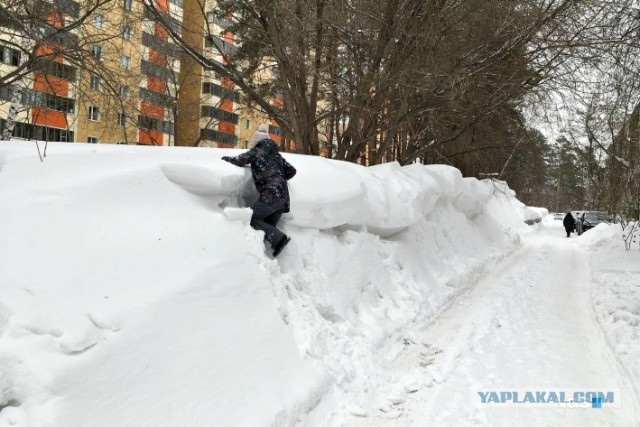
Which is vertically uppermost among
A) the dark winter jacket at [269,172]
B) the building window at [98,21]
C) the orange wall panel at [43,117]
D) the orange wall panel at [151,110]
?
the building window at [98,21]

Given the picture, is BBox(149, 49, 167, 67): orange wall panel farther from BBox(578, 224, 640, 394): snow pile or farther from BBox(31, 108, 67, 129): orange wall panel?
BBox(578, 224, 640, 394): snow pile

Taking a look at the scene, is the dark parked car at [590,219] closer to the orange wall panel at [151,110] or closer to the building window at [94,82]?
the orange wall panel at [151,110]

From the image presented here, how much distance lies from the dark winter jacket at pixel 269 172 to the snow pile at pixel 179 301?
0.64 ft

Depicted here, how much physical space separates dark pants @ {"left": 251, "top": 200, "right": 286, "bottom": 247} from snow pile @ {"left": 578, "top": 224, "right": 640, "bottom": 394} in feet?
11.6

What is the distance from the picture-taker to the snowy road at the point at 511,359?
3439 millimetres

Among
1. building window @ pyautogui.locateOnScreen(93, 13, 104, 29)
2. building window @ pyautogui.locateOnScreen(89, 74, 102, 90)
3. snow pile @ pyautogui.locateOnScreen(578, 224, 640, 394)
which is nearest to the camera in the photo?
snow pile @ pyautogui.locateOnScreen(578, 224, 640, 394)

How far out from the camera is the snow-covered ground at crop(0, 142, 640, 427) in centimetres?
258

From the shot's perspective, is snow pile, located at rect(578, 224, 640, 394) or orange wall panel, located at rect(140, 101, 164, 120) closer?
snow pile, located at rect(578, 224, 640, 394)

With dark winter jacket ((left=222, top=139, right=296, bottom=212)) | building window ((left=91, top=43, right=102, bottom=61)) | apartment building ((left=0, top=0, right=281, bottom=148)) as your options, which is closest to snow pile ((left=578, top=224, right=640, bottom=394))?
dark winter jacket ((left=222, top=139, right=296, bottom=212))

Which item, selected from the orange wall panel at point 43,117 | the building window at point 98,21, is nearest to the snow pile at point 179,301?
the orange wall panel at point 43,117

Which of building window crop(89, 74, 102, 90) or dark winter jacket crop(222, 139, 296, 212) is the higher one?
building window crop(89, 74, 102, 90)

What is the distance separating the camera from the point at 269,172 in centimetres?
476

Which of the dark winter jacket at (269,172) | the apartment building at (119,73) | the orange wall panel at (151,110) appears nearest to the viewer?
the dark winter jacket at (269,172)

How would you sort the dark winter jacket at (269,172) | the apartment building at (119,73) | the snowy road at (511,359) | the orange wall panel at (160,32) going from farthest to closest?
the orange wall panel at (160,32)
the apartment building at (119,73)
the dark winter jacket at (269,172)
the snowy road at (511,359)
